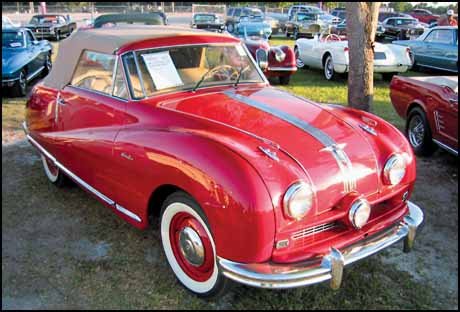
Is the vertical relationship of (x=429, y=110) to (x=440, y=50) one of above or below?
below

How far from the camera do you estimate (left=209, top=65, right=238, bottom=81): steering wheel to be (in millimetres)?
3946

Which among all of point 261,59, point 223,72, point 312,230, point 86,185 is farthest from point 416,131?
point 86,185

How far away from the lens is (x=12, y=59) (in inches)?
356

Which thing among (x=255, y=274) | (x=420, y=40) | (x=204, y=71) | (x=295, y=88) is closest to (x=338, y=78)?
(x=295, y=88)

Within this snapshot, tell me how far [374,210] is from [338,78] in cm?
891

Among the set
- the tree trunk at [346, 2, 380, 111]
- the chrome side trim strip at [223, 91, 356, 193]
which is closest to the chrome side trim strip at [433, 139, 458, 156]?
the tree trunk at [346, 2, 380, 111]

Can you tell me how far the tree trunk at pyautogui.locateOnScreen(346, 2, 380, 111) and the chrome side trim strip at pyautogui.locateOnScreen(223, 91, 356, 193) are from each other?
237 cm

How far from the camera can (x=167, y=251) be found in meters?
3.15

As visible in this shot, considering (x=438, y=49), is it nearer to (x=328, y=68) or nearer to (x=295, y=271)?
(x=328, y=68)

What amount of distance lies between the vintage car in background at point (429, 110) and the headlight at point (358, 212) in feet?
8.79

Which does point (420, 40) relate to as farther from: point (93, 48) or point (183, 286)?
point (183, 286)

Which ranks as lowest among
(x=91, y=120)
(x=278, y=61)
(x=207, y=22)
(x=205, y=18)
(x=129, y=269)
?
(x=129, y=269)

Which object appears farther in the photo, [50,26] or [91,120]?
[50,26]

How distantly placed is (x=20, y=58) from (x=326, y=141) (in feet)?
26.8
